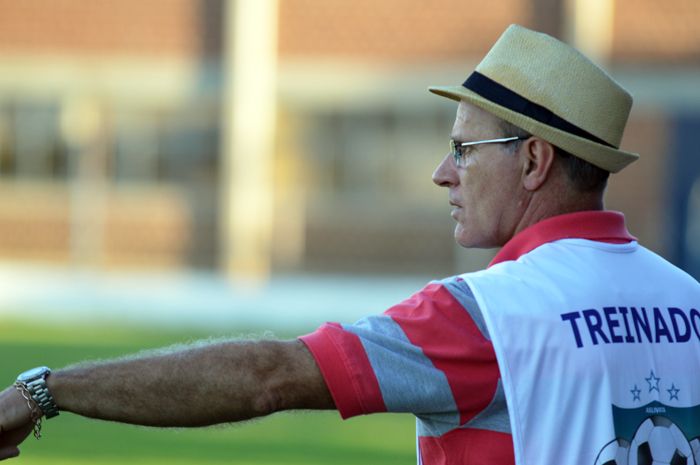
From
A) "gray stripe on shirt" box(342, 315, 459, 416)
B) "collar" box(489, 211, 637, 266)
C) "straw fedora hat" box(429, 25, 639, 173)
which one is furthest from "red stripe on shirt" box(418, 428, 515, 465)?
"straw fedora hat" box(429, 25, 639, 173)

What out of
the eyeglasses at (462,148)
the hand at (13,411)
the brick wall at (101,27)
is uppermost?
the brick wall at (101,27)

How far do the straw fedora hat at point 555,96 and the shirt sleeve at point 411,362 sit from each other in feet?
1.64

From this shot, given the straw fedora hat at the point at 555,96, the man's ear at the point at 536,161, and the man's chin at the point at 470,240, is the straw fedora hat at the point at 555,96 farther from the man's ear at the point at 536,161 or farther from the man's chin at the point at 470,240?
the man's chin at the point at 470,240

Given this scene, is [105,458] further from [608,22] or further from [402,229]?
[608,22]

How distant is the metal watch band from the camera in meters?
1.72

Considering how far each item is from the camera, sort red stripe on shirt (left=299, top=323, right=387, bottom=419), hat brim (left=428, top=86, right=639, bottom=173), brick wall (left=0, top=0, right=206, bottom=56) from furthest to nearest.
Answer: brick wall (left=0, top=0, right=206, bottom=56), hat brim (left=428, top=86, right=639, bottom=173), red stripe on shirt (left=299, top=323, right=387, bottom=419)

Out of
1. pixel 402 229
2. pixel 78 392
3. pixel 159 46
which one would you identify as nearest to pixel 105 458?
pixel 78 392

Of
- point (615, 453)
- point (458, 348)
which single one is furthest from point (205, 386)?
point (615, 453)

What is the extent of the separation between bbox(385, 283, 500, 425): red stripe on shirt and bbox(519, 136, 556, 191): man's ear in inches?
18.3

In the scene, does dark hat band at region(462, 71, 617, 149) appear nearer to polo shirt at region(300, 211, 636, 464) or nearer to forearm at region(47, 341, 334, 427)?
polo shirt at region(300, 211, 636, 464)

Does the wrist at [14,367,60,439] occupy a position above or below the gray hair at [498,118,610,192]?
below

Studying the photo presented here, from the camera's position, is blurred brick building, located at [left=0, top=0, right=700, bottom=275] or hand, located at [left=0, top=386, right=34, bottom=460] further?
blurred brick building, located at [left=0, top=0, right=700, bottom=275]

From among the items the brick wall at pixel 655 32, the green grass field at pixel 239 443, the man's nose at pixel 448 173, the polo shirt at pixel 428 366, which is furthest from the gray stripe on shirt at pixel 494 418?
the brick wall at pixel 655 32

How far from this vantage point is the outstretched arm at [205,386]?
1.66m
